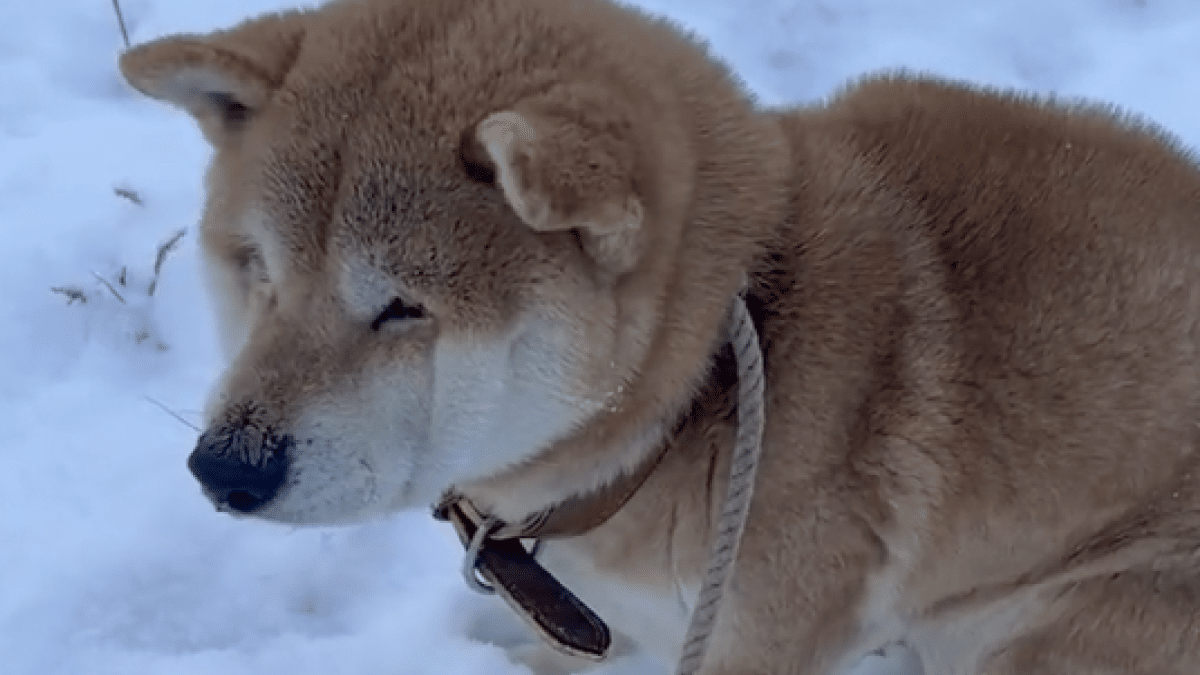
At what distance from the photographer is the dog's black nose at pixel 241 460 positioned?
1.86m

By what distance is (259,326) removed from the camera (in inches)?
77.9

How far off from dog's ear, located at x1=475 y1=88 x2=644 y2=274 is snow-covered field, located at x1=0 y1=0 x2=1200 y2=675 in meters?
1.25

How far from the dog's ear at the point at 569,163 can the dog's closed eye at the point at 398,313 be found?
0.63ft

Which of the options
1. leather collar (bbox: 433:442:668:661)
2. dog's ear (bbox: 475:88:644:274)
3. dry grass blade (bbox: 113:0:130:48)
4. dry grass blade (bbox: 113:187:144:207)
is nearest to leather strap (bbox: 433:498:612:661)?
leather collar (bbox: 433:442:668:661)

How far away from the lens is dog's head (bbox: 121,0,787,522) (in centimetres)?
188

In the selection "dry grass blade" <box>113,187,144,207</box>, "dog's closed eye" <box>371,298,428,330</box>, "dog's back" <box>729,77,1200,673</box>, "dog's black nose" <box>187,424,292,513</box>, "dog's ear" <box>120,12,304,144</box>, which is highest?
"dog's back" <box>729,77,1200,673</box>

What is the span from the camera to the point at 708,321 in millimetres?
2076

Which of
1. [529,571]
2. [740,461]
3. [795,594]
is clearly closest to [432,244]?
[740,461]

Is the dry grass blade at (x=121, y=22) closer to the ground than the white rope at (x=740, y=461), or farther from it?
farther from it

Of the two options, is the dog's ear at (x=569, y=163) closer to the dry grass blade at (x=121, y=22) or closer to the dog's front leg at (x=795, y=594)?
the dog's front leg at (x=795, y=594)

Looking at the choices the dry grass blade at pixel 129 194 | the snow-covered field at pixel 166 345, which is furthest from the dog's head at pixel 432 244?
the dry grass blade at pixel 129 194

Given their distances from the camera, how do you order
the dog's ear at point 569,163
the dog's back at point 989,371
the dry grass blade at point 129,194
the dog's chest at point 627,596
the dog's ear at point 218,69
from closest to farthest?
1. the dog's ear at point 569,163
2. the dog's ear at point 218,69
3. the dog's back at point 989,371
4. the dog's chest at point 627,596
5. the dry grass blade at point 129,194

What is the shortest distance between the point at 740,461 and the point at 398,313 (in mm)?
525

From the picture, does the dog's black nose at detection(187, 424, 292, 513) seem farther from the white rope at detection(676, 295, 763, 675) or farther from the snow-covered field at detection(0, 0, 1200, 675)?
the snow-covered field at detection(0, 0, 1200, 675)
